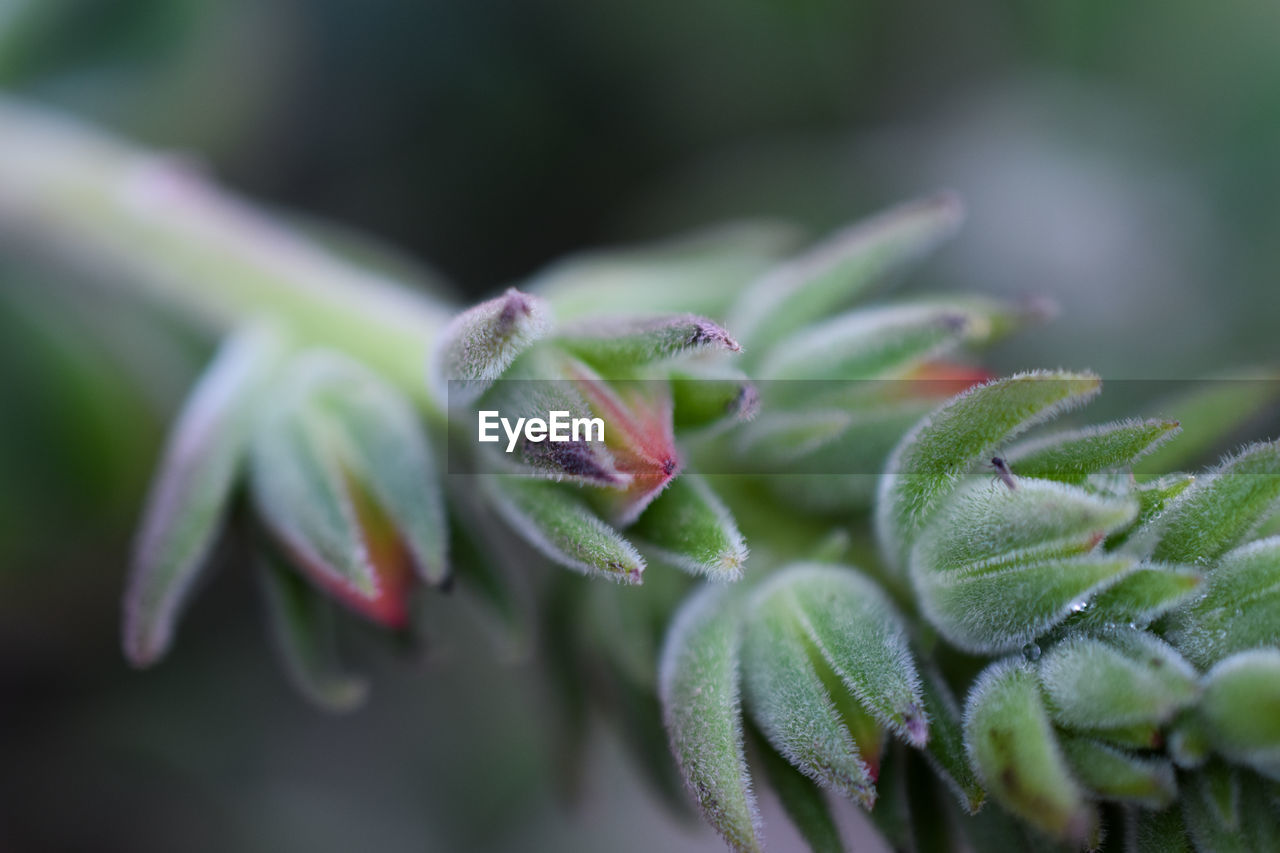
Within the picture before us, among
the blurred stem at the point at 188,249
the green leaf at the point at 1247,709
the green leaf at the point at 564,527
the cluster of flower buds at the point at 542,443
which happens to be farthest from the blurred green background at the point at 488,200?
the green leaf at the point at 1247,709

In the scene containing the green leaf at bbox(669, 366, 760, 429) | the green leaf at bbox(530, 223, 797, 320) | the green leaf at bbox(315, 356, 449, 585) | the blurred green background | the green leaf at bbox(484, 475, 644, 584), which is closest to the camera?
the green leaf at bbox(484, 475, 644, 584)

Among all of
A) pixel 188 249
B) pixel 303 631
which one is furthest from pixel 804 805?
pixel 188 249

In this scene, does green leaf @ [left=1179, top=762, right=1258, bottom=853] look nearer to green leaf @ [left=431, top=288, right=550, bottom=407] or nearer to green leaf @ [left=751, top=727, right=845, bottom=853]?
green leaf @ [left=751, top=727, right=845, bottom=853]

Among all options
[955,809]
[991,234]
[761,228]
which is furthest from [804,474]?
[991,234]

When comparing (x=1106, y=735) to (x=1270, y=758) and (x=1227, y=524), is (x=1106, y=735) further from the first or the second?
(x=1227, y=524)

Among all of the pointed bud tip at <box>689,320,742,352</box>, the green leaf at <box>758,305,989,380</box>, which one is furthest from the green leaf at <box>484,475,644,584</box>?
the green leaf at <box>758,305,989,380</box>

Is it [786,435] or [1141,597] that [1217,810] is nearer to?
[1141,597]

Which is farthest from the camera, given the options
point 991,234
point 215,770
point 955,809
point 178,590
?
point 991,234
